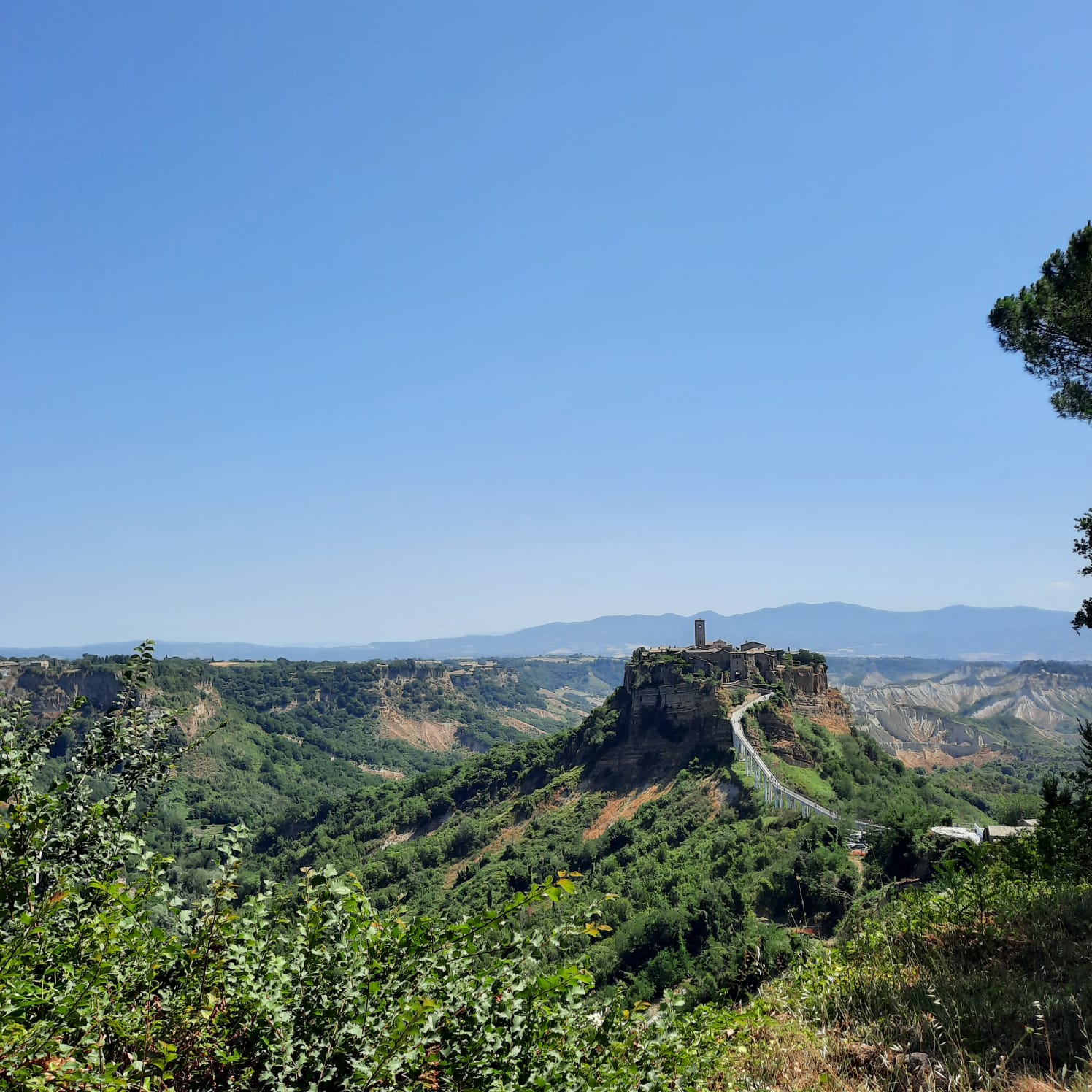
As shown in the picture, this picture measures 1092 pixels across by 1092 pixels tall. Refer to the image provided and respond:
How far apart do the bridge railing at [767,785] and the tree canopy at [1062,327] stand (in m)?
32.8

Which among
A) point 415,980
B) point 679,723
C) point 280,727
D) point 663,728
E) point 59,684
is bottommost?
point 280,727

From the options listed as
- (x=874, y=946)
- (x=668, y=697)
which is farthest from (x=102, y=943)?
(x=668, y=697)

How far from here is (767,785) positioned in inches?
1825

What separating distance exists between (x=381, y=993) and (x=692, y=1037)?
2.77 meters

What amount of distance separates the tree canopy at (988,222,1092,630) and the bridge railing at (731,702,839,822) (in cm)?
3280

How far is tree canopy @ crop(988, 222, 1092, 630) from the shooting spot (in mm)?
11773

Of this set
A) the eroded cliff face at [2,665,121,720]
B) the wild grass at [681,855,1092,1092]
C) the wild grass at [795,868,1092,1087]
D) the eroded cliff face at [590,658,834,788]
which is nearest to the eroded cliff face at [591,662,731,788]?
the eroded cliff face at [590,658,834,788]

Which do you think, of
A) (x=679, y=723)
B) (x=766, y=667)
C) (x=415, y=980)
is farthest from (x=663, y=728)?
(x=415, y=980)

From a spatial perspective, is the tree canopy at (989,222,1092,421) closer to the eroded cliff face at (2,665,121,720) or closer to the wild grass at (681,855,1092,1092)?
the wild grass at (681,855,1092,1092)

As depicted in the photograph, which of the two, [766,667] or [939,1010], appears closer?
[939,1010]

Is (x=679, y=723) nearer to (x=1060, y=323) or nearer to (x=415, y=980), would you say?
(x=1060, y=323)

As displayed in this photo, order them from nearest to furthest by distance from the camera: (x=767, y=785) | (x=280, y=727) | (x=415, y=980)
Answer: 1. (x=415, y=980)
2. (x=767, y=785)
3. (x=280, y=727)

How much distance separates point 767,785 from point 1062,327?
39861 millimetres

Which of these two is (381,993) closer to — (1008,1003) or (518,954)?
(518,954)
